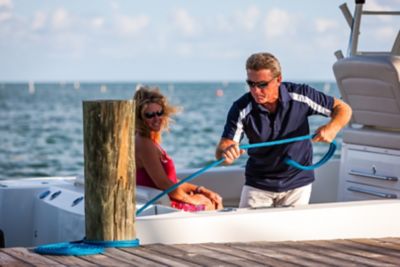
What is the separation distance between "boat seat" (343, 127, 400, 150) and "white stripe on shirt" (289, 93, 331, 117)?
2.75 feet

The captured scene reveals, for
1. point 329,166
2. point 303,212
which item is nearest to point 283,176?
point 303,212

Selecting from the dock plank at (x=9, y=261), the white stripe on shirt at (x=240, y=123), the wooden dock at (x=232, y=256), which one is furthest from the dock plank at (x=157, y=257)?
the white stripe on shirt at (x=240, y=123)

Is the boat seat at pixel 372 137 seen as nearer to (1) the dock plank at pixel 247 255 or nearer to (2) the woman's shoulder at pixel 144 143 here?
(2) the woman's shoulder at pixel 144 143

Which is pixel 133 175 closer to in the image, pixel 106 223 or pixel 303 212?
pixel 106 223

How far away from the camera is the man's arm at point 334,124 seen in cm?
593

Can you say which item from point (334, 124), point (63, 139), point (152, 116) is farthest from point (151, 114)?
point (63, 139)

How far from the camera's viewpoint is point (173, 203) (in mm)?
6531

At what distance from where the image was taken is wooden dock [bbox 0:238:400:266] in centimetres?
536

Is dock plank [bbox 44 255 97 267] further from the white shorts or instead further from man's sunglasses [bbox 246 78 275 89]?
man's sunglasses [bbox 246 78 275 89]

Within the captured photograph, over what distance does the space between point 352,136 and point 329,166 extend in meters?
0.69

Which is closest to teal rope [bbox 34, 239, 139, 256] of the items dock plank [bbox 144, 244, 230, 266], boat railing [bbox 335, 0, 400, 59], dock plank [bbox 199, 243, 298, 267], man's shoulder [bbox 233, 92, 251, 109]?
dock plank [bbox 144, 244, 230, 266]

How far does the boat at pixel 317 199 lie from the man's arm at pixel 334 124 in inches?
15.8

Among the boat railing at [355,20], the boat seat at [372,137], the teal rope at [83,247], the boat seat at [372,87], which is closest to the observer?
the teal rope at [83,247]

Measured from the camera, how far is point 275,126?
20.0 ft
